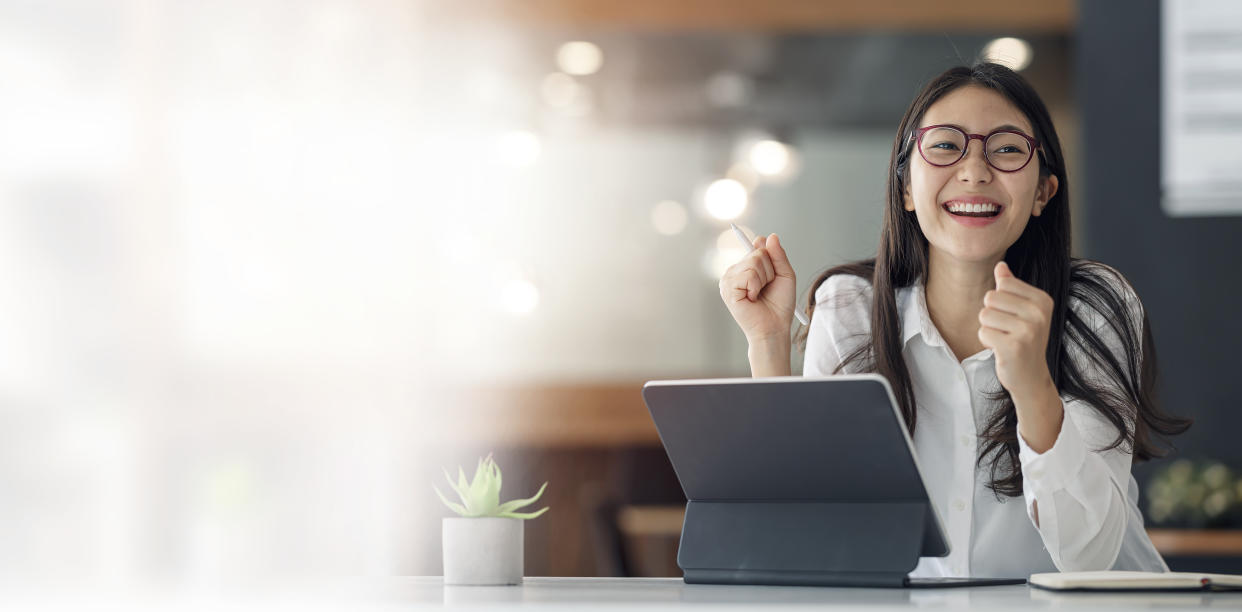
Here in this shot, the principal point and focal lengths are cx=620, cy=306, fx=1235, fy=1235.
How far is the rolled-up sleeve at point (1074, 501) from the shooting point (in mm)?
1253

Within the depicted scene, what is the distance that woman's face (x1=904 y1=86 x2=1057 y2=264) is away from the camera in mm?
1461

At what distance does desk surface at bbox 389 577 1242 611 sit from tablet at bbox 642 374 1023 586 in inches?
1.4

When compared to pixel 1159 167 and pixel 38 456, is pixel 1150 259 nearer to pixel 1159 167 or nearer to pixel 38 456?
pixel 1159 167

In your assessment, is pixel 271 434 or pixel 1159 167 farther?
pixel 271 434

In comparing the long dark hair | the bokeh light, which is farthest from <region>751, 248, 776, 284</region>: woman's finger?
the bokeh light

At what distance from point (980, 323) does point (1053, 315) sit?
0.41 ft

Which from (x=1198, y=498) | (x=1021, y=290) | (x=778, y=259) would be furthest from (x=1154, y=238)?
(x=1021, y=290)

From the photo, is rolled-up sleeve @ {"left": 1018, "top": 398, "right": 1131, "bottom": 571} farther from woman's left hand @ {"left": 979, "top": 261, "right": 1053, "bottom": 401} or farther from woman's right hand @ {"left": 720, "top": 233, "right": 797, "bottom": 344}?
woman's right hand @ {"left": 720, "top": 233, "right": 797, "bottom": 344}

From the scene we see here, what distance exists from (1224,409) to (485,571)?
284cm

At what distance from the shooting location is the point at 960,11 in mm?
4055

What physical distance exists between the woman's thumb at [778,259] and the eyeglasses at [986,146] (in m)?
0.21

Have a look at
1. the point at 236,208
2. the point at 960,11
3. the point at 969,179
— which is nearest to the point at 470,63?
the point at 236,208

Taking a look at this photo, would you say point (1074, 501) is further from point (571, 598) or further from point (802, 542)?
point (571, 598)

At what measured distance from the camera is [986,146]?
4.86ft
